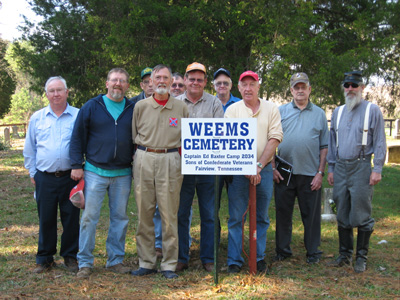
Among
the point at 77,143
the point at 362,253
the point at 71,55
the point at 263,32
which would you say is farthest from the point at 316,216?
the point at 71,55

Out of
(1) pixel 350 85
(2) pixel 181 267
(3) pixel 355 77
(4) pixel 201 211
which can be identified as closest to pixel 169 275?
(2) pixel 181 267

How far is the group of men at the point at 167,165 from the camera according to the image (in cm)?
500

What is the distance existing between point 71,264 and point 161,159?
6.15 feet

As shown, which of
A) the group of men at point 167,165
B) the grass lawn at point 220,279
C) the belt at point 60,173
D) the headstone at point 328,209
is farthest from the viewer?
the headstone at point 328,209

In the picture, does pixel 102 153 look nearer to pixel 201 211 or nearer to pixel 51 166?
pixel 51 166

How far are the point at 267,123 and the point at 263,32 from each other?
5366mm

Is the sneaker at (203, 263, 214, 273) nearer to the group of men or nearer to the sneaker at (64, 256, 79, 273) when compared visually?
the group of men

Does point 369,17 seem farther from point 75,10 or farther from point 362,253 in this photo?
point 75,10

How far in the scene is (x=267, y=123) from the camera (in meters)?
5.05

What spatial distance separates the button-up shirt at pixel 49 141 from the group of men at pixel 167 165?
12mm

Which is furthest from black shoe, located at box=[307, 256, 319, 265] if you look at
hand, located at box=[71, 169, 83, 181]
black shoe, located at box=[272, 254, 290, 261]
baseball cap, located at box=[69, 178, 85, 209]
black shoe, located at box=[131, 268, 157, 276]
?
hand, located at box=[71, 169, 83, 181]

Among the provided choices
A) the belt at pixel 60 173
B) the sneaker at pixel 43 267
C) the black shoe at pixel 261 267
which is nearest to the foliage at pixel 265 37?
the black shoe at pixel 261 267

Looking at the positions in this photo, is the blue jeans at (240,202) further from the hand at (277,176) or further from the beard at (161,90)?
the beard at (161,90)

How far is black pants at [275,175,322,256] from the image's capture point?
5621 mm
